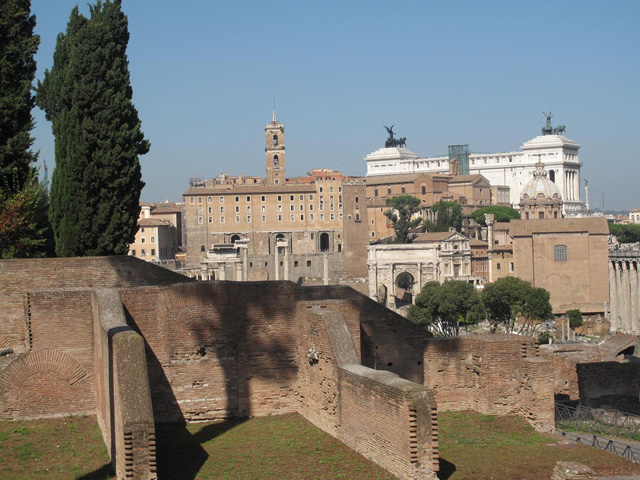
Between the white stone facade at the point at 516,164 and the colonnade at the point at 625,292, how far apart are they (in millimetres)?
69191

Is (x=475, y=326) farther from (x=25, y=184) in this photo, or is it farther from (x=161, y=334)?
(x=161, y=334)

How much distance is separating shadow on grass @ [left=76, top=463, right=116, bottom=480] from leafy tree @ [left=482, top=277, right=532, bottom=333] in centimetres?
3927

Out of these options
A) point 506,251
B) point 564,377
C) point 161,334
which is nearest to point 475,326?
point 506,251

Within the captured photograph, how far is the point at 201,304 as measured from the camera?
36.7 ft

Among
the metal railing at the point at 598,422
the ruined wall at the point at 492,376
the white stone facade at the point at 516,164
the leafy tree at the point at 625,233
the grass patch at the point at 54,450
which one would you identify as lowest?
the metal railing at the point at 598,422

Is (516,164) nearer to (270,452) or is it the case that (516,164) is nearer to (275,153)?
(275,153)

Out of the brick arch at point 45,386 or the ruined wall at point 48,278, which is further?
the ruined wall at point 48,278

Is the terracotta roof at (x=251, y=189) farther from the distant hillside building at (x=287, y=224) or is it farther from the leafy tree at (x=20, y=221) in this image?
the leafy tree at (x=20, y=221)

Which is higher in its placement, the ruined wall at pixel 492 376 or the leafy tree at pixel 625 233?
the leafy tree at pixel 625 233

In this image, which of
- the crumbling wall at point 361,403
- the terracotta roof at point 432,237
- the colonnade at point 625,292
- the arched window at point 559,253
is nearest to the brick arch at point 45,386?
the crumbling wall at point 361,403

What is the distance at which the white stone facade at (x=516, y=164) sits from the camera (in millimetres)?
125938

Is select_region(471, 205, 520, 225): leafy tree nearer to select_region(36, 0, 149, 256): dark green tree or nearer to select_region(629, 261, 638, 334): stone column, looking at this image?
select_region(629, 261, 638, 334): stone column

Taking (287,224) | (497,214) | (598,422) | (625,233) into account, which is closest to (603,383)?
(598,422)

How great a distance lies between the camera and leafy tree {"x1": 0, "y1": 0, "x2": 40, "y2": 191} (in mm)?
15805
